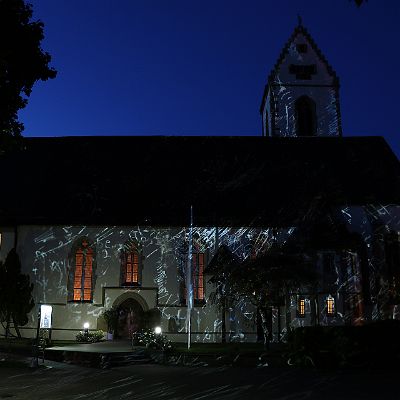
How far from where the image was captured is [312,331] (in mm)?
19109

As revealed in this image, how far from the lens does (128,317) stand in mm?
27062

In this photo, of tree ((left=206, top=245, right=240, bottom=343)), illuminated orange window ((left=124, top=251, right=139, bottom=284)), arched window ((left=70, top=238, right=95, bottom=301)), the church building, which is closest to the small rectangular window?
the church building

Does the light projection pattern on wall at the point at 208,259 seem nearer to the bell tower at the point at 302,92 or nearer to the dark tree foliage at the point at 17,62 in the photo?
A: the bell tower at the point at 302,92

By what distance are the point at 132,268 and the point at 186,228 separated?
3.69m

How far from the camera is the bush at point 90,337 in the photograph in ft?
82.5

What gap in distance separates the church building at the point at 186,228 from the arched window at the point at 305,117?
11.2 ft

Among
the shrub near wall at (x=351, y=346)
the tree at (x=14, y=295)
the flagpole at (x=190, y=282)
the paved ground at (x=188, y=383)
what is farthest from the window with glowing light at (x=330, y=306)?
the tree at (x=14, y=295)

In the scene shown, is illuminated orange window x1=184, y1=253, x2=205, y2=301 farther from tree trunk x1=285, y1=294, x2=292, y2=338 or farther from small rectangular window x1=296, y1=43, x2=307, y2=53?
small rectangular window x1=296, y1=43, x2=307, y2=53

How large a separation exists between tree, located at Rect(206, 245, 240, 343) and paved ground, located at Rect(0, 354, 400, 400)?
19.9ft

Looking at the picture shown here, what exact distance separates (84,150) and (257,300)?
16.7 m

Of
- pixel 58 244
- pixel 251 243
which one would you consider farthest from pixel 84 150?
pixel 251 243

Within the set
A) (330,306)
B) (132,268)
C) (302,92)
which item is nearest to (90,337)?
(132,268)

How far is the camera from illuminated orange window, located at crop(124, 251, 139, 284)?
89.8 feet

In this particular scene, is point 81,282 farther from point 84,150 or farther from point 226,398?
point 226,398
